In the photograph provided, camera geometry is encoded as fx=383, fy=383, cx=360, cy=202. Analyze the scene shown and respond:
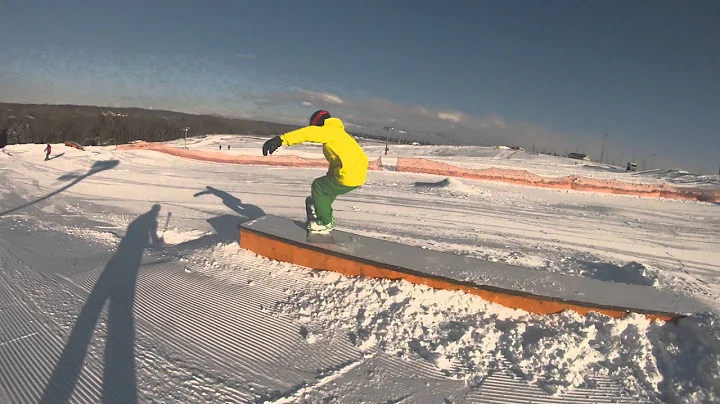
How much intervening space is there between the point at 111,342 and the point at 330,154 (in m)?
3.00

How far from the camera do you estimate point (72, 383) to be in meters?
2.72

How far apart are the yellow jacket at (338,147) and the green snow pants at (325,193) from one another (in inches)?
4.7

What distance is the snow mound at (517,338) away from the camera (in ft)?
10.9

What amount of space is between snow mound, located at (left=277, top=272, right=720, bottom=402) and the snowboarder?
1384 mm

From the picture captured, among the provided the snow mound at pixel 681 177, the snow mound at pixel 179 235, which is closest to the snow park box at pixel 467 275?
the snow mound at pixel 179 235

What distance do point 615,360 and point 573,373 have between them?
56 cm

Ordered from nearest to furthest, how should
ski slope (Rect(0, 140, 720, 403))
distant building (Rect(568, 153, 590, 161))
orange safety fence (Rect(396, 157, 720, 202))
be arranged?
ski slope (Rect(0, 140, 720, 403)) → orange safety fence (Rect(396, 157, 720, 202)) → distant building (Rect(568, 153, 590, 161))

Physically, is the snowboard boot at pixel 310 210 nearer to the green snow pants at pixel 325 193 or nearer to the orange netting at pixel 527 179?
the green snow pants at pixel 325 193

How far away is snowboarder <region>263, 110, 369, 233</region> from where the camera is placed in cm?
455

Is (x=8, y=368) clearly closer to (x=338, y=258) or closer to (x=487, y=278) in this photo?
(x=338, y=258)

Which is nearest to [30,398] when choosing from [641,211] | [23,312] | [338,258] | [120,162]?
[23,312]

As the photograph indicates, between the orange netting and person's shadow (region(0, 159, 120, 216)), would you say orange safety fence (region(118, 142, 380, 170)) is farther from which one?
person's shadow (region(0, 159, 120, 216))

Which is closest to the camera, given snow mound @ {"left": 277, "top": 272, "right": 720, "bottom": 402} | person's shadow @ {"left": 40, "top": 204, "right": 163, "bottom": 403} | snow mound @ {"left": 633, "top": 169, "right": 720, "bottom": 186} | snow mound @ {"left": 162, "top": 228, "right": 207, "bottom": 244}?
person's shadow @ {"left": 40, "top": 204, "right": 163, "bottom": 403}

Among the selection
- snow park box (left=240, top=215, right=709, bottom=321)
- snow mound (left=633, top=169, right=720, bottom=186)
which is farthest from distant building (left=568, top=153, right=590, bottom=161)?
snow park box (left=240, top=215, right=709, bottom=321)
